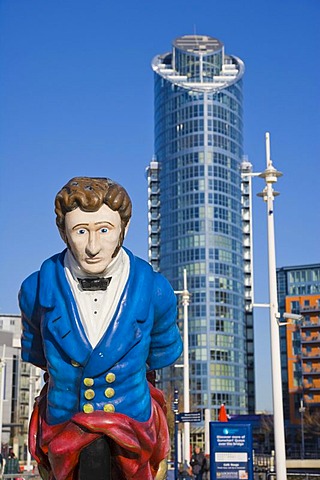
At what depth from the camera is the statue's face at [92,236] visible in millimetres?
4453

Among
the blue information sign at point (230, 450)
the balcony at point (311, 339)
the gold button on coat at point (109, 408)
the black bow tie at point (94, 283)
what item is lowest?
the blue information sign at point (230, 450)

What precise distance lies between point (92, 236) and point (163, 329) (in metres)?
0.80

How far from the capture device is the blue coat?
4.33 metres

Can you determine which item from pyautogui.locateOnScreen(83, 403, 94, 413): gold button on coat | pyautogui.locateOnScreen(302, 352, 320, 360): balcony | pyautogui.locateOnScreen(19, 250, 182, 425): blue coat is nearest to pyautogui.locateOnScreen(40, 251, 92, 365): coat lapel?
pyautogui.locateOnScreen(19, 250, 182, 425): blue coat

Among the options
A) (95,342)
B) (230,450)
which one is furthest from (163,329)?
(230,450)

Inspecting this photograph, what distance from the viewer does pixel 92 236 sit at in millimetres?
4445

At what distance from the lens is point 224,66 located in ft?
270

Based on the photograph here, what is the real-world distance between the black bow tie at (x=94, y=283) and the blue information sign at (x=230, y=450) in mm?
9008

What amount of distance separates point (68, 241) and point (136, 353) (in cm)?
80

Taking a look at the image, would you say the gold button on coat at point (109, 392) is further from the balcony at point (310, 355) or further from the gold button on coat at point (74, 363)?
the balcony at point (310, 355)

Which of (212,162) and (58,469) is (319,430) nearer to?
(212,162)

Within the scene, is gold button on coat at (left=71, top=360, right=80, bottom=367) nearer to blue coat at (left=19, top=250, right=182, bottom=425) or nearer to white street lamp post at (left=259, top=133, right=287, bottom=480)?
blue coat at (left=19, top=250, right=182, bottom=425)

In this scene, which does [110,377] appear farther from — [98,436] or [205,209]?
[205,209]

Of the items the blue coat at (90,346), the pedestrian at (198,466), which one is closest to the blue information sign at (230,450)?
the pedestrian at (198,466)
